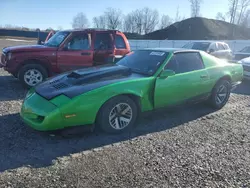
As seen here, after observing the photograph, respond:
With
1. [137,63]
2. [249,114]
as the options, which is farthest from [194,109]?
[137,63]

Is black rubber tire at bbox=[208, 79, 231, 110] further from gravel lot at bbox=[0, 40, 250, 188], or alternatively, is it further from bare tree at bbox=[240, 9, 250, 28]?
bare tree at bbox=[240, 9, 250, 28]

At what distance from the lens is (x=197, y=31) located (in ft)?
140

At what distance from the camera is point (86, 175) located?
9.06 ft

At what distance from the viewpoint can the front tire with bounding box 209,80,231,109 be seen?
5320 mm

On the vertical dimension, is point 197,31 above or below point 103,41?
above

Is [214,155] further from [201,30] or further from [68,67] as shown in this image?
[201,30]

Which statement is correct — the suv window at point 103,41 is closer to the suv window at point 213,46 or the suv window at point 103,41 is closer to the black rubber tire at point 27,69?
the black rubber tire at point 27,69

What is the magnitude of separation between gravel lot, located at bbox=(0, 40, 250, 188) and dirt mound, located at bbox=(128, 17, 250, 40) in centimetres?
3958

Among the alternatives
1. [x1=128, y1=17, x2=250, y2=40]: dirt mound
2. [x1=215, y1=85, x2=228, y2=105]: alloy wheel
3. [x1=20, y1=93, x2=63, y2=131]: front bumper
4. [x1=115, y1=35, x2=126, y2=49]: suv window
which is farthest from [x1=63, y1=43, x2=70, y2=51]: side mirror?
[x1=128, y1=17, x2=250, y2=40]: dirt mound

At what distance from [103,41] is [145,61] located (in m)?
3.17

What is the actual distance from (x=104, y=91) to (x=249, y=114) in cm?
367

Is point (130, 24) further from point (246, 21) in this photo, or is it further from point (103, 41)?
point (103, 41)

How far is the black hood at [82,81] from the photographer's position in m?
3.64

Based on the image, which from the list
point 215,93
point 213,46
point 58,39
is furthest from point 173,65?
point 213,46
